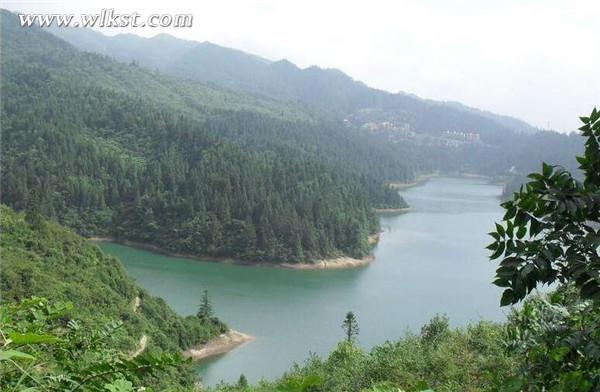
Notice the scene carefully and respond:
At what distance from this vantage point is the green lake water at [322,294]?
1947 centimetres

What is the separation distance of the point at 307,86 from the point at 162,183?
124187 millimetres

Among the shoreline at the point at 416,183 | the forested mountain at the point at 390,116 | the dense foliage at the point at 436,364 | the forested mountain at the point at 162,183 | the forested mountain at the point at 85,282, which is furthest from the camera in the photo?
the forested mountain at the point at 390,116

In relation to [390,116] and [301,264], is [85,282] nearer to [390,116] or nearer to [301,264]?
[301,264]

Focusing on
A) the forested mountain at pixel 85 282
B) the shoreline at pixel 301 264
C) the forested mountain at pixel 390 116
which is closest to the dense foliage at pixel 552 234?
the forested mountain at pixel 85 282

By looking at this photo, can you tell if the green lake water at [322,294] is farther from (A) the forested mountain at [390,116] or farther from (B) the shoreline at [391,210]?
(A) the forested mountain at [390,116]

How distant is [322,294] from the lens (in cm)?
2656

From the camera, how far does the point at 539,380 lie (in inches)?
46.7

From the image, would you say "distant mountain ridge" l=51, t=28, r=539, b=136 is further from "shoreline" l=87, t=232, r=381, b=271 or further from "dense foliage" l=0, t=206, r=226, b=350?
"dense foliage" l=0, t=206, r=226, b=350

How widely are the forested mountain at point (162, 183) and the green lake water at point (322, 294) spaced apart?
2.19 metres

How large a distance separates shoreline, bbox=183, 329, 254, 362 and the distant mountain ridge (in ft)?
306

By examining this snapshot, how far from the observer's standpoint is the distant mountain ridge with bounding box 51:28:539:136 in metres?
127

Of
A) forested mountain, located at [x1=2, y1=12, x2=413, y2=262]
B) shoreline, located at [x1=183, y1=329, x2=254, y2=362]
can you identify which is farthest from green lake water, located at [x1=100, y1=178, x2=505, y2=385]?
forested mountain, located at [x1=2, y1=12, x2=413, y2=262]

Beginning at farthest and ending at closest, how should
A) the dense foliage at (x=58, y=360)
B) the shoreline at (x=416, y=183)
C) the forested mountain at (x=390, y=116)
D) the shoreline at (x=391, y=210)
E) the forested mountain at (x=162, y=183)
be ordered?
the forested mountain at (x=390, y=116) < the shoreline at (x=416, y=183) < the shoreline at (x=391, y=210) < the forested mountain at (x=162, y=183) < the dense foliage at (x=58, y=360)

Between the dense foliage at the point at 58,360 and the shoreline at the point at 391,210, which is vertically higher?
the dense foliage at the point at 58,360
